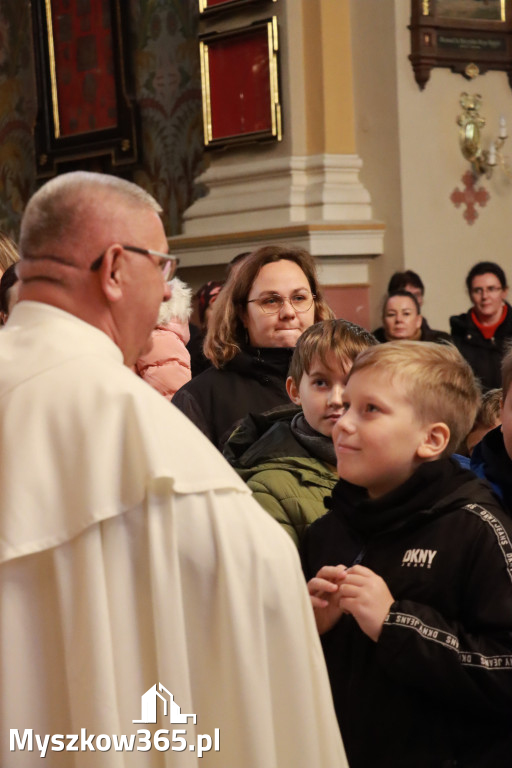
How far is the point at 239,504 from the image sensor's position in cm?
185

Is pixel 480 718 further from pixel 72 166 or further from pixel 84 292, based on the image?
pixel 72 166

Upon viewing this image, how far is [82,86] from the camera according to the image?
33.0ft

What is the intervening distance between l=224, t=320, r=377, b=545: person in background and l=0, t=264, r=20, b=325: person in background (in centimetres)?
102

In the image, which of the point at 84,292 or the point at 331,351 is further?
the point at 331,351

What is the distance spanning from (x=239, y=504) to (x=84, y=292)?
43 cm

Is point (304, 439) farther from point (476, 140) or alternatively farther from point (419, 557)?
point (476, 140)

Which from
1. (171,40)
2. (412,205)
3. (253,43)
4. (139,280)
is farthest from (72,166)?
(139,280)

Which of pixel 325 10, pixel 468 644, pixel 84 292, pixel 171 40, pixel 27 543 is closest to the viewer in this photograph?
pixel 27 543

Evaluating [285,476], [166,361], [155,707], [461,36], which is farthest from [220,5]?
[155,707]

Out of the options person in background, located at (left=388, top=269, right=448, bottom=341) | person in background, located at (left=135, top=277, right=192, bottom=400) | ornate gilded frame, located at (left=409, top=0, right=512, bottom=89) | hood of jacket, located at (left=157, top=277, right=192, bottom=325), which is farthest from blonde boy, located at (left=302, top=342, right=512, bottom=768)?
ornate gilded frame, located at (left=409, top=0, right=512, bottom=89)

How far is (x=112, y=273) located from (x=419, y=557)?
30.8 inches

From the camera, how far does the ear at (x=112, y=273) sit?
1.92 m

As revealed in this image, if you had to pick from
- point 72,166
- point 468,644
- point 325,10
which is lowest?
point 468,644

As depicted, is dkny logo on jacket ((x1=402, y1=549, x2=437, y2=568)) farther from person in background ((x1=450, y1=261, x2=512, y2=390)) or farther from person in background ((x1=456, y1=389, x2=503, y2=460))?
person in background ((x1=450, y1=261, x2=512, y2=390))
